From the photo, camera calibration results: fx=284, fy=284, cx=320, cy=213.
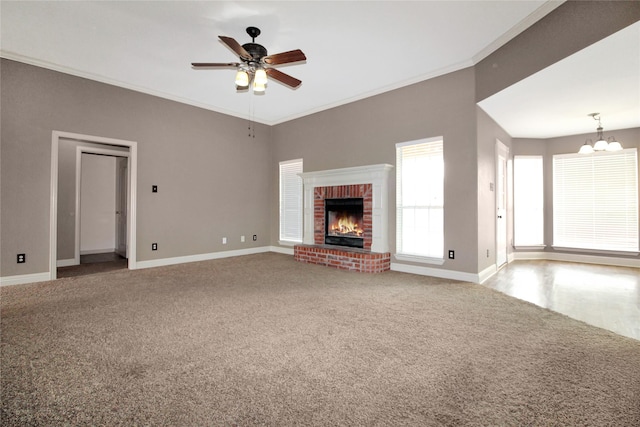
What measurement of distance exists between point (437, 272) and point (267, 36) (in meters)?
3.88

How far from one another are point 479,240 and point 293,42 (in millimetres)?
3553

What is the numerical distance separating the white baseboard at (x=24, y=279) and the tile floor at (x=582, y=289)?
239 inches

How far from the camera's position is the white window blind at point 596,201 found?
5.05 metres

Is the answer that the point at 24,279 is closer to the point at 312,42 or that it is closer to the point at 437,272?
the point at 312,42

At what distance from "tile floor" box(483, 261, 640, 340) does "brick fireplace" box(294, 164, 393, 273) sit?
63.9 inches

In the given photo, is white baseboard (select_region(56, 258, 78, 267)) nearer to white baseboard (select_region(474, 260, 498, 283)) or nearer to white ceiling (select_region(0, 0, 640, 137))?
white ceiling (select_region(0, 0, 640, 137))

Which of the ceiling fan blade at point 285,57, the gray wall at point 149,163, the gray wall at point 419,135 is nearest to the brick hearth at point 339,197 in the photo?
the gray wall at point 419,135

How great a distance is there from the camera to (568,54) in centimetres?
266

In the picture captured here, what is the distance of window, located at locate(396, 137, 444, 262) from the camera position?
14.1ft

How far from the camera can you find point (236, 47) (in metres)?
2.80

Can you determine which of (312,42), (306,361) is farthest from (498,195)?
(306,361)

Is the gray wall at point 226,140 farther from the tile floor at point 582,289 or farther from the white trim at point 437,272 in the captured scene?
the tile floor at point 582,289

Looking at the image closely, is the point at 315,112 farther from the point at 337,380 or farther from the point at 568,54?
the point at 337,380

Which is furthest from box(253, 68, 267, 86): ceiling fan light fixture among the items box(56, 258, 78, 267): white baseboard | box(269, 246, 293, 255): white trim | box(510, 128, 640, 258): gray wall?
box(510, 128, 640, 258): gray wall
